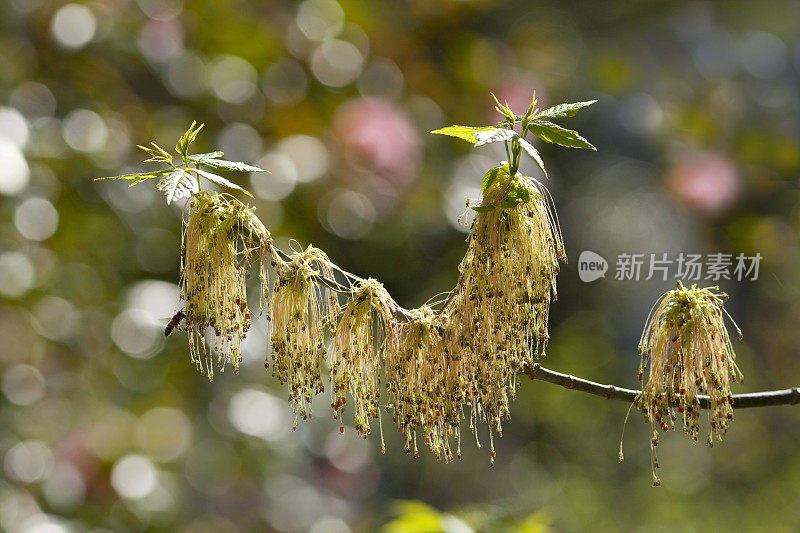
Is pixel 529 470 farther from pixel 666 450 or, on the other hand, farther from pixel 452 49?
pixel 452 49

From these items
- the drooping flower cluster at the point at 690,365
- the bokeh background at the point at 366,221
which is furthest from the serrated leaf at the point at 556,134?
the bokeh background at the point at 366,221

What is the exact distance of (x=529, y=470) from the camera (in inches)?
80.4

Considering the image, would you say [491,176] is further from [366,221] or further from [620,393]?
[366,221]

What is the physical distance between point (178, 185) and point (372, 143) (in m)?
0.90

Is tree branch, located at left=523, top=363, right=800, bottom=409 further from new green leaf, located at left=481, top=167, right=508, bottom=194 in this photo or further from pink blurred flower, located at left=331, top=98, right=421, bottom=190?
pink blurred flower, located at left=331, top=98, right=421, bottom=190

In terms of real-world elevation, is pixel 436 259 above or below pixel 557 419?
above

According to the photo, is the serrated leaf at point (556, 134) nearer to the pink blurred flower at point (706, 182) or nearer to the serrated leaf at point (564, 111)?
the serrated leaf at point (564, 111)

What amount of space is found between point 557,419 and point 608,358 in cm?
23

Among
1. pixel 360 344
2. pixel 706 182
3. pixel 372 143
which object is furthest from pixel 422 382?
pixel 706 182

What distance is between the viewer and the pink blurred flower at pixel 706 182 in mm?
1674

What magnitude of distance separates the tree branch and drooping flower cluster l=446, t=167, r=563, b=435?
0.04 ft

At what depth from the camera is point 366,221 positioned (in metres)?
1.32

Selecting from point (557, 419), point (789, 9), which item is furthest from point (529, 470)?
point (789, 9)

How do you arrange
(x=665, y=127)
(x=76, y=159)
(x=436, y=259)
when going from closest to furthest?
(x=76, y=159) → (x=436, y=259) → (x=665, y=127)
